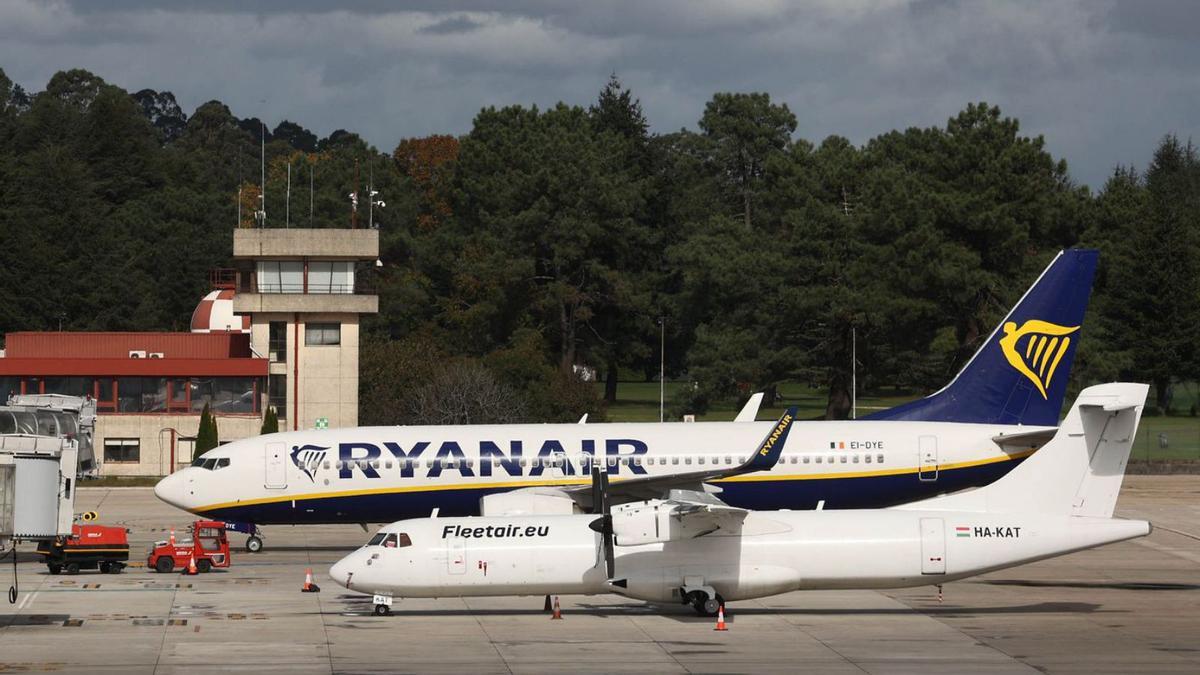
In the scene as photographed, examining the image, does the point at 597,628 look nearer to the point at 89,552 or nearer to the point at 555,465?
the point at 555,465

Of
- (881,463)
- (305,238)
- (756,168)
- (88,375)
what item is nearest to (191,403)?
(88,375)

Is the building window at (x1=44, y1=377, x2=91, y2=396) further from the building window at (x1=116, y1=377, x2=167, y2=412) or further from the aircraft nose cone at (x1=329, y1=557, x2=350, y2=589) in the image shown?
Answer: the aircraft nose cone at (x1=329, y1=557, x2=350, y2=589)

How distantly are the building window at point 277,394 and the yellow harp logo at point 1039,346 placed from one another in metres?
40.1

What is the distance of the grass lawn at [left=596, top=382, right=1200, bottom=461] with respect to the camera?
7819 cm

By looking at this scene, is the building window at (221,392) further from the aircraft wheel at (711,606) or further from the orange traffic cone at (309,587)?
the aircraft wheel at (711,606)

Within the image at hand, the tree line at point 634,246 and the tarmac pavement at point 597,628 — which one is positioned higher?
the tree line at point 634,246

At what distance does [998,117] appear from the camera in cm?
8356

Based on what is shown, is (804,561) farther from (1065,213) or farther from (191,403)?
(1065,213)

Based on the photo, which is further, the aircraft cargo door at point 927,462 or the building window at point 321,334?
the building window at point 321,334

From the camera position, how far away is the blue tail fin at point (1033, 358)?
4122cm

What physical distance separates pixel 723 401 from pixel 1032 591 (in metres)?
58.9

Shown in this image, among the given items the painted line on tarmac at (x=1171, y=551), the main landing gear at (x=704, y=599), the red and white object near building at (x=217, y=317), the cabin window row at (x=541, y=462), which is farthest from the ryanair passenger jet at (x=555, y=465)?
the red and white object near building at (x=217, y=317)

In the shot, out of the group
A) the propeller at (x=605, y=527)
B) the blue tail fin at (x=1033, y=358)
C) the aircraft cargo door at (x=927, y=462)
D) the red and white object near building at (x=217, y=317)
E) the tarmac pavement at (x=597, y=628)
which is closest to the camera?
the tarmac pavement at (x=597, y=628)

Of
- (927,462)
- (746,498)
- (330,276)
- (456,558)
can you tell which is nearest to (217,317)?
(330,276)
